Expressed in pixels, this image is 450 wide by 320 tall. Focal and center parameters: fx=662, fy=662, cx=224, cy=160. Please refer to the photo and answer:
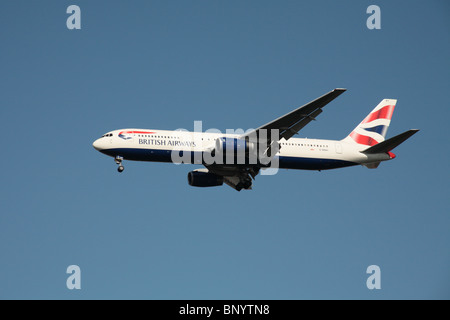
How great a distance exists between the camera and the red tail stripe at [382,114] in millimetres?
57562

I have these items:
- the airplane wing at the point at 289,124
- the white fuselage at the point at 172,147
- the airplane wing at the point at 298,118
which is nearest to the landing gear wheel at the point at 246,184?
the white fuselage at the point at 172,147

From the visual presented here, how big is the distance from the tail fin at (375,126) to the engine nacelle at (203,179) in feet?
37.4

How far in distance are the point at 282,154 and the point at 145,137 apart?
10700 mm

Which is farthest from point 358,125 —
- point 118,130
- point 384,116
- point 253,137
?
point 118,130

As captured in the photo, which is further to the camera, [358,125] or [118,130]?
[358,125]

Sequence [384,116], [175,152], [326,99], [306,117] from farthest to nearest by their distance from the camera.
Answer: [384,116]
[175,152]
[306,117]
[326,99]

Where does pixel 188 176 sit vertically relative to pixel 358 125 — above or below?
below

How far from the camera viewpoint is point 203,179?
54625mm

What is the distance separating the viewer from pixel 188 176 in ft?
181

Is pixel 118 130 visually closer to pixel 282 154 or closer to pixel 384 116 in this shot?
pixel 282 154

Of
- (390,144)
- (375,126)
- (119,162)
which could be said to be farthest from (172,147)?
(375,126)

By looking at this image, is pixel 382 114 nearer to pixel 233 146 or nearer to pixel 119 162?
pixel 233 146

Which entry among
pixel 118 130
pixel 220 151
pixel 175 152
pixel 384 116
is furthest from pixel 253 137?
pixel 384 116

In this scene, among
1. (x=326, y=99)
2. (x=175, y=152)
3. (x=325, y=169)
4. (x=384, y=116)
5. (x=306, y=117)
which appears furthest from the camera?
(x=384, y=116)
